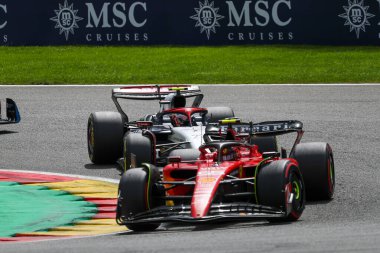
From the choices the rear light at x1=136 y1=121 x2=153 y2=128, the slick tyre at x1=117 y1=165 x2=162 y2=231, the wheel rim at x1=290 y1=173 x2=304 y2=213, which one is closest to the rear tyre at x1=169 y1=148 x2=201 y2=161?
the slick tyre at x1=117 y1=165 x2=162 y2=231

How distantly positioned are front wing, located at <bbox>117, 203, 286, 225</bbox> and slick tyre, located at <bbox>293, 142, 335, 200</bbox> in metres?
1.44

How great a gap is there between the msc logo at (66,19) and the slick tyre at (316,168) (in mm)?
15871

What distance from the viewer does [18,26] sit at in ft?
87.6

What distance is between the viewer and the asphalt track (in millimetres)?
8195

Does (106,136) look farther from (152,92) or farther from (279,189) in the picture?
(279,189)

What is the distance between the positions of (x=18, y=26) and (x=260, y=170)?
17796 mm

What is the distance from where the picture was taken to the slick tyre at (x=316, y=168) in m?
10.8

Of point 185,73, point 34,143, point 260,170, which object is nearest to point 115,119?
point 34,143

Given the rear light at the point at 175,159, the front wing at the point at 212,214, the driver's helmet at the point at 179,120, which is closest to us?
the front wing at the point at 212,214

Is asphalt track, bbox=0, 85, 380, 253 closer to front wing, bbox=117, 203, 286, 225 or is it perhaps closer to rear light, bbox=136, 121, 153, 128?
front wing, bbox=117, 203, 286, 225

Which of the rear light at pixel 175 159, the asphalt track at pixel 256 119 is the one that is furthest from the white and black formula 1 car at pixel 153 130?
the rear light at pixel 175 159

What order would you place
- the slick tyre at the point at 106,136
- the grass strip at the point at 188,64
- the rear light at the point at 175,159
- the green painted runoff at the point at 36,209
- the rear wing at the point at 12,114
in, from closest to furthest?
1. the green painted runoff at the point at 36,209
2. the rear light at the point at 175,159
3. the slick tyre at the point at 106,136
4. the rear wing at the point at 12,114
5. the grass strip at the point at 188,64

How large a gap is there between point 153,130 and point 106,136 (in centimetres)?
96

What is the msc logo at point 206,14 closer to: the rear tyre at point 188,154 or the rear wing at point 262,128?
the rear wing at point 262,128
